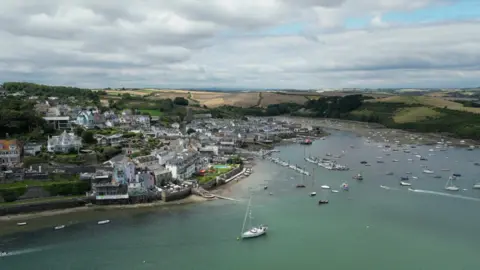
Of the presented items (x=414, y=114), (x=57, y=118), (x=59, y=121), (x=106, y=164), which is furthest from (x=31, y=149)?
(x=414, y=114)

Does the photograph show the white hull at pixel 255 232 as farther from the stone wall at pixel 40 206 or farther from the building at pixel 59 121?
the building at pixel 59 121

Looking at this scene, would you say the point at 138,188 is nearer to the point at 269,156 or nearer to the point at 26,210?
the point at 26,210

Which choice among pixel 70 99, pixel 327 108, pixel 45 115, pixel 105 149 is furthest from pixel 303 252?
pixel 327 108

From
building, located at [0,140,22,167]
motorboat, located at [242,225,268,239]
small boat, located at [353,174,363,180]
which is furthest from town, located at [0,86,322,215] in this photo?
small boat, located at [353,174,363,180]

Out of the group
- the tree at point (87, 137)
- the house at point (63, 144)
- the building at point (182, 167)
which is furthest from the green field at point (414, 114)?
the house at point (63, 144)

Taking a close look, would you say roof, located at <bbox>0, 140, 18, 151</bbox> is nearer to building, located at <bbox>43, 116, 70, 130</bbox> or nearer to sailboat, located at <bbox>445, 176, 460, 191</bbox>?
building, located at <bbox>43, 116, 70, 130</bbox>

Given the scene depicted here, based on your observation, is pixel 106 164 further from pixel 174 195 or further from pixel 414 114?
pixel 414 114
